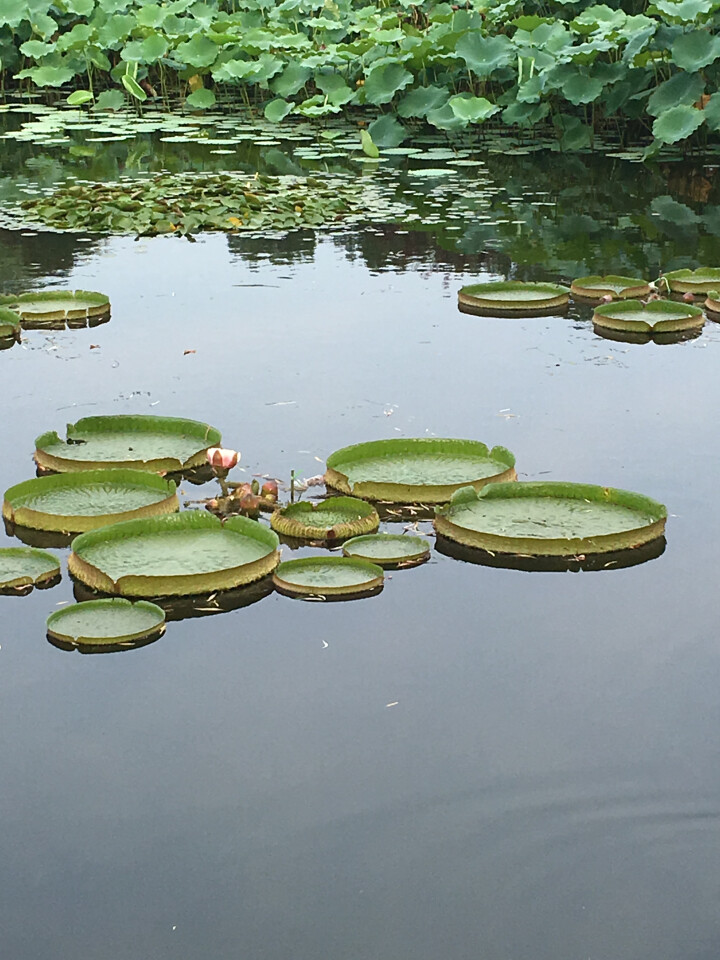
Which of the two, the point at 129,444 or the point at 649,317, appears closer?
the point at 129,444

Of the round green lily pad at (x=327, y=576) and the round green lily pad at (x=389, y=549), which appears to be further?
the round green lily pad at (x=389, y=549)

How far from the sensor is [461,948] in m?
1.84

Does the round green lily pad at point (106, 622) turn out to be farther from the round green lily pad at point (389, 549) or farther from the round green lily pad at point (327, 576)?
the round green lily pad at point (389, 549)

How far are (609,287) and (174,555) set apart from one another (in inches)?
117

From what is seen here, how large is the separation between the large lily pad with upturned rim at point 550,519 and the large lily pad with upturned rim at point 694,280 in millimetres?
2393

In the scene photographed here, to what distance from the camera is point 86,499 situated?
3.28 metres

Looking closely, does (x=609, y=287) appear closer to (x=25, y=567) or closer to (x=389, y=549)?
→ (x=389, y=549)

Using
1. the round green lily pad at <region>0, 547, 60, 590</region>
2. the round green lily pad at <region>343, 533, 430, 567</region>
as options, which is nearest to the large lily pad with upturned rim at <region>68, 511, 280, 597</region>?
the round green lily pad at <region>0, 547, 60, 590</region>

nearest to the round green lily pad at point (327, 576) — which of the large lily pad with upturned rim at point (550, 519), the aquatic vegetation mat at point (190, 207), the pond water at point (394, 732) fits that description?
the pond water at point (394, 732)

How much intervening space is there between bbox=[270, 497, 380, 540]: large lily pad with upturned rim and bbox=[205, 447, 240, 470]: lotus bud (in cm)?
19

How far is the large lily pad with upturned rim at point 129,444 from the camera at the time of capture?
11.5ft

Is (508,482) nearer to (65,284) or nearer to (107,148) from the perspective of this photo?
(65,284)

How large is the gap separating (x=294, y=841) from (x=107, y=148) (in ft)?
29.8

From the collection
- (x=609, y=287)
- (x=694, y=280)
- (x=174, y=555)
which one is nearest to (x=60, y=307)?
(x=609, y=287)
